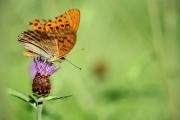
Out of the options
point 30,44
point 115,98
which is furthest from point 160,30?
point 30,44

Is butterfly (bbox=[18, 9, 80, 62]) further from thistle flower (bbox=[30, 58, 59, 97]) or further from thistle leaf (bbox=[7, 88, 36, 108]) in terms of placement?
thistle leaf (bbox=[7, 88, 36, 108])

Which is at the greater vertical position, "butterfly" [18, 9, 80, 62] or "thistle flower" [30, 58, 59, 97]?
"butterfly" [18, 9, 80, 62]

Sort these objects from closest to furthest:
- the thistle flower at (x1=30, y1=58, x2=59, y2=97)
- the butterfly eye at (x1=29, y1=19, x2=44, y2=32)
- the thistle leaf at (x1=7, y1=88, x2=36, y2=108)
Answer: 1. the thistle leaf at (x1=7, y1=88, x2=36, y2=108)
2. the thistle flower at (x1=30, y1=58, x2=59, y2=97)
3. the butterfly eye at (x1=29, y1=19, x2=44, y2=32)

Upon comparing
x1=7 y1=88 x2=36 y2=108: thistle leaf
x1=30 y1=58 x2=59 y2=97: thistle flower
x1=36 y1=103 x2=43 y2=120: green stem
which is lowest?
x1=36 y1=103 x2=43 y2=120: green stem

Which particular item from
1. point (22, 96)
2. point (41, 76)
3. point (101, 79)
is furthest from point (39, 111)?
point (101, 79)

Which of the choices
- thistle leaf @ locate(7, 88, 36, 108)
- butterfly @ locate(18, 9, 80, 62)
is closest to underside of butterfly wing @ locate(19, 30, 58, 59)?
butterfly @ locate(18, 9, 80, 62)

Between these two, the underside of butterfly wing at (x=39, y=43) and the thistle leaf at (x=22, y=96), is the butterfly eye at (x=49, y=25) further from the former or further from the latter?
the thistle leaf at (x=22, y=96)

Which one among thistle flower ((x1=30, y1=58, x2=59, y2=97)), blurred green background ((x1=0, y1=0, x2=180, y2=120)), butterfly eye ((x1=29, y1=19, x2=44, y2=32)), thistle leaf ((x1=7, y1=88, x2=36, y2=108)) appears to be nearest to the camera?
thistle leaf ((x1=7, y1=88, x2=36, y2=108))

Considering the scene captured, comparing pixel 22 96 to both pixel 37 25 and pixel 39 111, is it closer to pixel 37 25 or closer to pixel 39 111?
pixel 39 111
